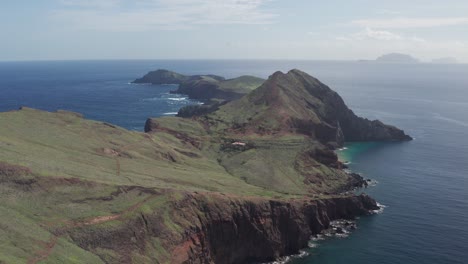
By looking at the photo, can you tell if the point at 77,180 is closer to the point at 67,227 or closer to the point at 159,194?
the point at 67,227

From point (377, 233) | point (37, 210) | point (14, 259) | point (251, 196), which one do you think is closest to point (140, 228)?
point (37, 210)

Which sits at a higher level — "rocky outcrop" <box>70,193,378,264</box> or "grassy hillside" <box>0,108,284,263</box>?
"grassy hillside" <box>0,108,284,263</box>

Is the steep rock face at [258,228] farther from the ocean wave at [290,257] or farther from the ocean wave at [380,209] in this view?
the ocean wave at [380,209]

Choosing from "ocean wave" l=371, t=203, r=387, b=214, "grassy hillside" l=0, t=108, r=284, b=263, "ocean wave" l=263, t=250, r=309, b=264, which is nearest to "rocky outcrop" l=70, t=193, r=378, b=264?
"ocean wave" l=263, t=250, r=309, b=264

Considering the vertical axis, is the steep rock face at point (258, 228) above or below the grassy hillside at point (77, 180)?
below

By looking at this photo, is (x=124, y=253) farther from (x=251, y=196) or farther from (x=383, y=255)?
(x=383, y=255)

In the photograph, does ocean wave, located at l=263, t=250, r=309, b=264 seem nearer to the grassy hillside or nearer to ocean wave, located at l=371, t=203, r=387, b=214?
the grassy hillside

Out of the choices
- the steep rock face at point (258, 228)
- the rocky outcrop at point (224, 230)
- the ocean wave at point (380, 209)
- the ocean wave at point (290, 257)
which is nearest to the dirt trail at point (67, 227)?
the rocky outcrop at point (224, 230)
